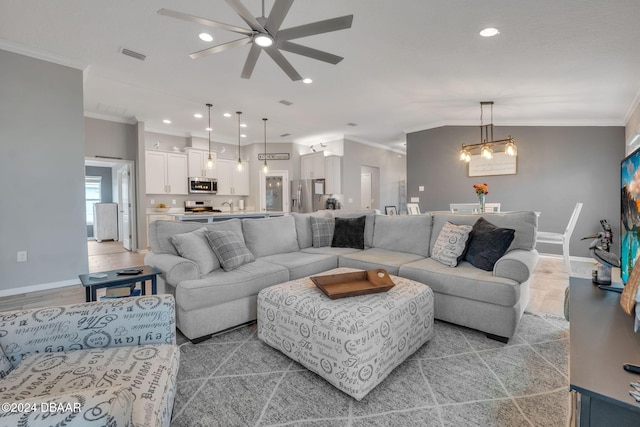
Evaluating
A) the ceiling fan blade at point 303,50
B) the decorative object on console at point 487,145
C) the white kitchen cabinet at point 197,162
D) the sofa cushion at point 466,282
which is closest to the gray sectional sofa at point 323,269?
the sofa cushion at point 466,282

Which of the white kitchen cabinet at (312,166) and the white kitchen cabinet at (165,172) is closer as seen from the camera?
the white kitchen cabinet at (165,172)

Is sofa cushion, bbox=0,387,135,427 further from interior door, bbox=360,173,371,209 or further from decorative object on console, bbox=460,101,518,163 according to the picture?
interior door, bbox=360,173,371,209

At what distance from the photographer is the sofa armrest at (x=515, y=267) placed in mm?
2184

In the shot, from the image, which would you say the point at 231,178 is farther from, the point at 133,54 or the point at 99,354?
the point at 99,354

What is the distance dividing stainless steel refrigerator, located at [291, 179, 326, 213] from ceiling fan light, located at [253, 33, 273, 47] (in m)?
5.58

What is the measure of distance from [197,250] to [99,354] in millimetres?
1344

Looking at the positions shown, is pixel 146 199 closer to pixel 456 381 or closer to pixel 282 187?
pixel 282 187

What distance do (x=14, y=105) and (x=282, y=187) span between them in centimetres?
554

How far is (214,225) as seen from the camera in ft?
9.92

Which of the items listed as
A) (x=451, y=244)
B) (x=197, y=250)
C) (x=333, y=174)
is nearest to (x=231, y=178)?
(x=333, y=174)

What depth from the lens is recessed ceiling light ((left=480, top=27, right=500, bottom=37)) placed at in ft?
9.14

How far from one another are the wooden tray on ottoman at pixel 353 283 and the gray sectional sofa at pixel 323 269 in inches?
24.6

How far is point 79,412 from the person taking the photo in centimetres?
59

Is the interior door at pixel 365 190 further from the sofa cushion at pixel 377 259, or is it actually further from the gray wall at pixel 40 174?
the gray wall at pixel 40 174
